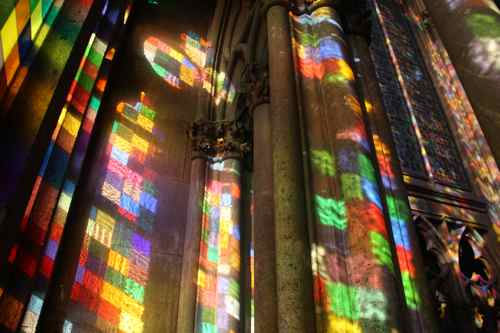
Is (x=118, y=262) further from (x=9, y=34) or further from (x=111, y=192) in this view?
(x=9, y=34)

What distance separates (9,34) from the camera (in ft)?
7.66

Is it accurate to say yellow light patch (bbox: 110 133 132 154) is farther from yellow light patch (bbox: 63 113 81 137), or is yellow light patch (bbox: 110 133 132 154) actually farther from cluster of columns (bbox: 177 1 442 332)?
cluster of columns (bbox: 177 1 442 332)

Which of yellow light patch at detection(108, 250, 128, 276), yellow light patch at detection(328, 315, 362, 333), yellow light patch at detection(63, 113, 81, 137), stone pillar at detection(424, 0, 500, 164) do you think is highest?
stone pillar at detection(424, 0, 500, 164)

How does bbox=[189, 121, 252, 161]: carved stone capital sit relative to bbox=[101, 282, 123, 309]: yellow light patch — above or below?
above

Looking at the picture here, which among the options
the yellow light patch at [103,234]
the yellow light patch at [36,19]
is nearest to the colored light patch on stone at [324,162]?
the yellow light patch at [36,19]

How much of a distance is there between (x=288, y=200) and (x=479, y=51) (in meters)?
4.39

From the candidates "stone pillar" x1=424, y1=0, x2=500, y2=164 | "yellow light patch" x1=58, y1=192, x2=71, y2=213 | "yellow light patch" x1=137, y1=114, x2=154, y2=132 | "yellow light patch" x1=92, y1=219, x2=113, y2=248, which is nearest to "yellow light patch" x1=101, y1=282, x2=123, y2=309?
"yellow light patch" x1=92, y1=219, x2=113, y2=248

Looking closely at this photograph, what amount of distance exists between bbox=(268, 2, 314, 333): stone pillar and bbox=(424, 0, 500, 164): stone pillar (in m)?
3.32

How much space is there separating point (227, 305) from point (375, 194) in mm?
2563

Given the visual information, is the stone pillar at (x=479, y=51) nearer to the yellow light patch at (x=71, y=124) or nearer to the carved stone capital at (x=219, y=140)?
the carved stone capital at (x=219, y=140)

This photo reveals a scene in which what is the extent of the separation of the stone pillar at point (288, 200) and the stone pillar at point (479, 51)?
3.32 meters

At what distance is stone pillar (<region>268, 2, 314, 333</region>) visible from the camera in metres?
2.36

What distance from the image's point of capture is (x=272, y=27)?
3.81m

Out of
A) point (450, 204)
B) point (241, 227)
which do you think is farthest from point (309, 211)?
point (450, 204)
